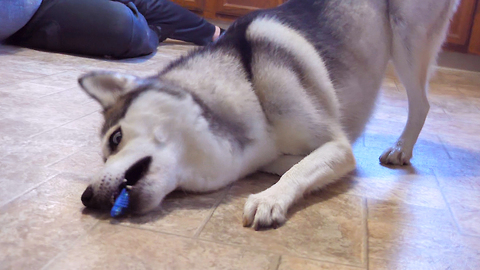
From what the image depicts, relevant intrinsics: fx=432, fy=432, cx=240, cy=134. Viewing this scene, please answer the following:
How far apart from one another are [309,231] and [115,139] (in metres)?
0.72

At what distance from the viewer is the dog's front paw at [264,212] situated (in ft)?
4.50

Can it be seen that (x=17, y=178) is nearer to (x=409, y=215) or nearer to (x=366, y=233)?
(x=366, y=233)

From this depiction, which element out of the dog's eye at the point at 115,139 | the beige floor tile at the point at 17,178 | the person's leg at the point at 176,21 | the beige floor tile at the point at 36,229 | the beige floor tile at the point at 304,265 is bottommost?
the person's leg at the point at 176,21

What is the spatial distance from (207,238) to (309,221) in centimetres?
37

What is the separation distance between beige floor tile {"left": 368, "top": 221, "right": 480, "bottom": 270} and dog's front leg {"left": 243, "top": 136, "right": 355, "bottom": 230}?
0.27 m

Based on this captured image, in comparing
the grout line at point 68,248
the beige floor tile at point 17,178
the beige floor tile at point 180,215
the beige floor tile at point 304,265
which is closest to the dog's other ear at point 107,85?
the beige floor tile at point 17,178

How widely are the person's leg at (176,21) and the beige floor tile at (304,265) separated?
4.65 metres

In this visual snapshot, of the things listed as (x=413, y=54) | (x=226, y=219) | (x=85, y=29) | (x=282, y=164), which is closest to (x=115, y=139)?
(x=226, y=219)

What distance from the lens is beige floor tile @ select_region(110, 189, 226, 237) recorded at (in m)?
1.34

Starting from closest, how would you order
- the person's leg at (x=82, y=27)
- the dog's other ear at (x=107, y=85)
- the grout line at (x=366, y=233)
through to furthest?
the grout line at (x=366, y=233) < the dog's other ear at (x=107, y=85) < the person's leg at (x=82, y=27)

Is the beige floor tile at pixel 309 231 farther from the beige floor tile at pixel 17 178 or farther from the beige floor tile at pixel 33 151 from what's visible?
the beige floor tile at pixel 33 151

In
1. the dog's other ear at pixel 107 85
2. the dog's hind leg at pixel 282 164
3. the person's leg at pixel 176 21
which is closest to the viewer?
the dog's other ear at pixel 107 85

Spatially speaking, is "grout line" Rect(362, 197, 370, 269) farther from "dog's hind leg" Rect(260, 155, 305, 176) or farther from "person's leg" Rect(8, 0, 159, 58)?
"person's leg" Rect(8, 0, 159, 58)

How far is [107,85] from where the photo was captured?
1.70 meters
